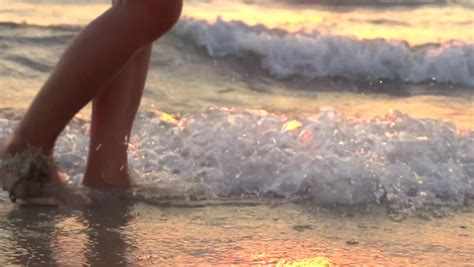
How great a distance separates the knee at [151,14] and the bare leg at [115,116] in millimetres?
218

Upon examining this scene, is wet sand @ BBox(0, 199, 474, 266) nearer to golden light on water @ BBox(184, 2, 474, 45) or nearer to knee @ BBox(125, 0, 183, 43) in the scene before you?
knee @ BBox(125, 0, 183, 43)

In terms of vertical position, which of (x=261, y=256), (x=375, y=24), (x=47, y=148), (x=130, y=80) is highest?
(x=375, y=24)

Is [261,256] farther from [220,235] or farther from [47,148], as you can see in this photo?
[47,148]

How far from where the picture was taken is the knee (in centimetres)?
257

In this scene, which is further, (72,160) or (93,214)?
(72,160)

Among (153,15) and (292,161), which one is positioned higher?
(153,15)

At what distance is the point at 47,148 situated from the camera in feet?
8.82

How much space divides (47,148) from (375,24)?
6599 mm

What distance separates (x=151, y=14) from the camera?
8.45 ft

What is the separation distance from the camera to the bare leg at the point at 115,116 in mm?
2816

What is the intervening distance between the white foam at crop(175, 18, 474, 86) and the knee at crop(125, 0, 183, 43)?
3943 millimetres

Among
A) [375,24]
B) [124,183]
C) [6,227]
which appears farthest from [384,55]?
[6,227]

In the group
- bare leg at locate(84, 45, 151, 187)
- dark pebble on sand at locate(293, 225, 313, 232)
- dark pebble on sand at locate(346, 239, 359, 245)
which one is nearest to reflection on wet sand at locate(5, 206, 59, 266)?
bare leg at locate(84, 45, 151, 187)

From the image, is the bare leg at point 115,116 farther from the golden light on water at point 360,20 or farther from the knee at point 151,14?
→ the golden light on water at point 360,20
